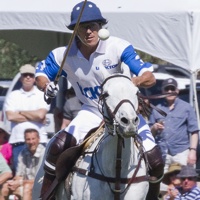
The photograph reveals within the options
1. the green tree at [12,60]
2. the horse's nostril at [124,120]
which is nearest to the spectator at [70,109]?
the horse's nostril at [124,120]

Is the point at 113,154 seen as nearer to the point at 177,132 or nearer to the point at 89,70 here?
the point at 89,70

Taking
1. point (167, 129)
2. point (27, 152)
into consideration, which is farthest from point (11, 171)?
point (167, 129)

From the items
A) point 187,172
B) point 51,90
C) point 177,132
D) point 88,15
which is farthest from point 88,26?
point 177,132

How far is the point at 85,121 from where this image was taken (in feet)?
27.3

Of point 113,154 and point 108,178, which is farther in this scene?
point 108,178

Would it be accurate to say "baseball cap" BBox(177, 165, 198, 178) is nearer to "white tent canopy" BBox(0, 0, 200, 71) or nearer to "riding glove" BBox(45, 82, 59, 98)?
"white tent canopy" BBox(0, 0, 200, 71)

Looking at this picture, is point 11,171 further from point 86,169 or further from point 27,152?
point 86,169

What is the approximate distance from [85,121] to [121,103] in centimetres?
123

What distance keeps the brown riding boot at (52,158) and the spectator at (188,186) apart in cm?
315

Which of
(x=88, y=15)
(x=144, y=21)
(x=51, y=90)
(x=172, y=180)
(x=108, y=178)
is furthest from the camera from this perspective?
(x=144, y=21)

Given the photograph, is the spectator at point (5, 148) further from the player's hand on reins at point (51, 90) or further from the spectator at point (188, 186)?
the player's hand on reins at point (51, 90)

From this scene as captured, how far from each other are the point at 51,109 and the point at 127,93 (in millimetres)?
7996

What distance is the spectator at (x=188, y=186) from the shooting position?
37.1 ft

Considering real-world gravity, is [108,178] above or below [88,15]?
below
